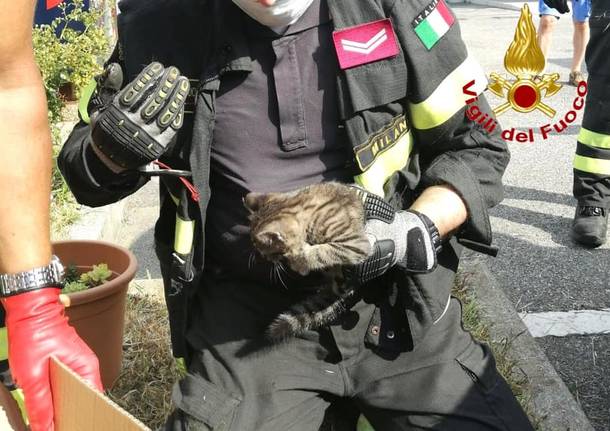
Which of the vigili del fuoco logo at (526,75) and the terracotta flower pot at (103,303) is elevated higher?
the vigili del fuoco logo at (526,75)

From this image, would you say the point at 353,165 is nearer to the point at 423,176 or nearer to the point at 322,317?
the point at 423,176

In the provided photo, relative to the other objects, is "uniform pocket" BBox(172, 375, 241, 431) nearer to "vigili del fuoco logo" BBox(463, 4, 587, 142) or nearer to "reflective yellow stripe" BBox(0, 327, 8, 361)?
"reflective yellow stripe" BBox(0, 327, 8, 361)

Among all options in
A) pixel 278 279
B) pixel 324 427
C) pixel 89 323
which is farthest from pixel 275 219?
pixel 89 323

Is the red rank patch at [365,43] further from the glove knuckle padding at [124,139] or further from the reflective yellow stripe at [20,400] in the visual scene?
the reflective yellow stripe at [20,400]

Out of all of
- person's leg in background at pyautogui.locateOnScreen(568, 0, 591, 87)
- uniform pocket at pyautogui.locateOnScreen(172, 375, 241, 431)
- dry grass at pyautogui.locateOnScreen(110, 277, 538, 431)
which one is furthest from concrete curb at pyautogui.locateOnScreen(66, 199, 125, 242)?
person's leg in background at pyautogui.locateOnScreen(568, 0, 591, 87)

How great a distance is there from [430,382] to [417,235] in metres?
0.45

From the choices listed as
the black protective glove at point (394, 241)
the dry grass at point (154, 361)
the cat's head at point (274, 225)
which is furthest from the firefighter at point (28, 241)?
the dry grass at point (154, 361)

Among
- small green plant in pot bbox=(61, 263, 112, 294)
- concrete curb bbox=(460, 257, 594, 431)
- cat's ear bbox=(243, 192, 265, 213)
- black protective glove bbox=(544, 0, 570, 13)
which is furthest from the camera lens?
small green plant in pot bbox=(61, 263, 112, 294)

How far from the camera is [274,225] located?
1.83 metres

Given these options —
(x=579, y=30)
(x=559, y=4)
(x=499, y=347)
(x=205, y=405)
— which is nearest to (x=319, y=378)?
(x=205, y=405)

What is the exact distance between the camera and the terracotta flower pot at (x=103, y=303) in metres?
2.85

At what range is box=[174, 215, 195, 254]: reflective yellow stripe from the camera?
2115mm

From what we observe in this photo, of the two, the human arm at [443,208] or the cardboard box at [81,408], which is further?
the human arm at [443,208]

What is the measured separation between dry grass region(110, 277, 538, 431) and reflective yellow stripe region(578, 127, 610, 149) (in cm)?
138
